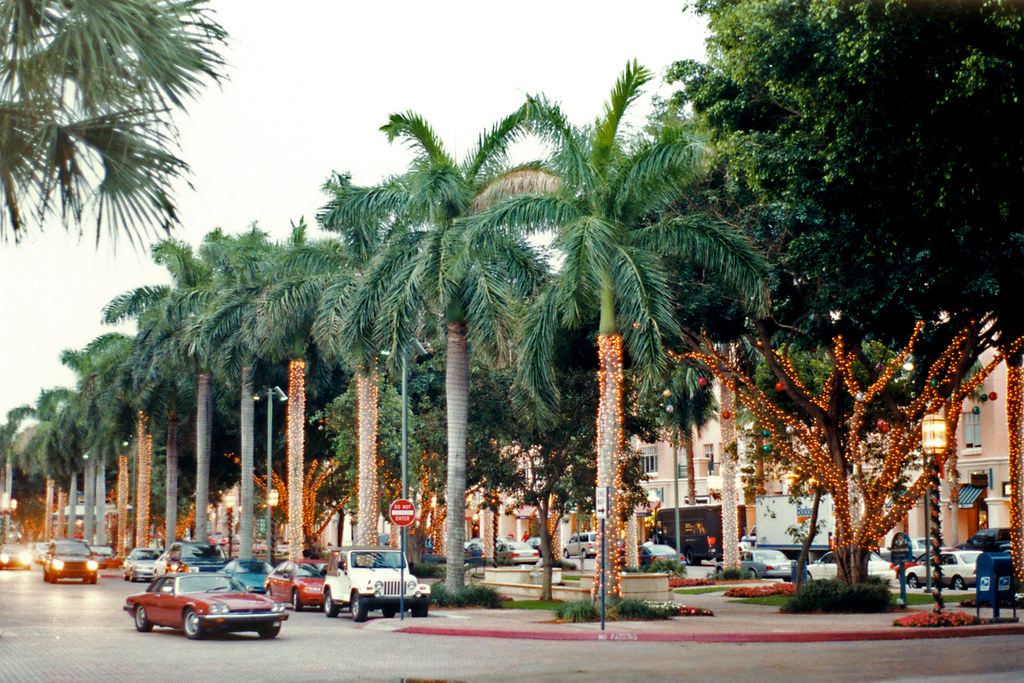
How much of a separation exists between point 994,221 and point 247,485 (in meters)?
35.3

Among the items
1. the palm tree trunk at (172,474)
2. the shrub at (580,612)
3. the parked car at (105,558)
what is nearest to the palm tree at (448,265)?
the shrub at (580,612)

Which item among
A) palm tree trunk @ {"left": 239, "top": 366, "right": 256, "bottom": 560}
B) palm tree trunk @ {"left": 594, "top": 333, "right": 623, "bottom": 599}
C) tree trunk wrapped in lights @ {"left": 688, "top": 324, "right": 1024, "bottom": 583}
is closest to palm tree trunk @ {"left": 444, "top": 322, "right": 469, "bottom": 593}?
palm tree trunk @ {"left": 594, "top": 333, "right": 623, "bottom": 599}

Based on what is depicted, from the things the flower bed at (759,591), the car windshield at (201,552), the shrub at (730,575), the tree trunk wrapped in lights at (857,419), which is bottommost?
the shrub at (730,575)

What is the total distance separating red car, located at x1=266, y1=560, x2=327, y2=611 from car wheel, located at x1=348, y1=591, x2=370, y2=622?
3.97 meters

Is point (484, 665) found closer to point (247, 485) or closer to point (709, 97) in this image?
point (709, 97)

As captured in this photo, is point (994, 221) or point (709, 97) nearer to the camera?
point (994, 221)

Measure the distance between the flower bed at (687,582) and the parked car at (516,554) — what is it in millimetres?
22471

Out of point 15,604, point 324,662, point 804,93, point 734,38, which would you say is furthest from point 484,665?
point 15,604

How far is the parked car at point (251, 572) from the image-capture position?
34.6 metres

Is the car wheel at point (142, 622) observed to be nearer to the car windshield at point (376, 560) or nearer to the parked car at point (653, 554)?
the car windshield at point (376, 560)

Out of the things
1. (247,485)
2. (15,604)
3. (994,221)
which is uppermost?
(994,221)

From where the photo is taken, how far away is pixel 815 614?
27.0 metres

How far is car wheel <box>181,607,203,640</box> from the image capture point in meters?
21.3

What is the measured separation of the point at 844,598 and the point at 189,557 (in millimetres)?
25587
